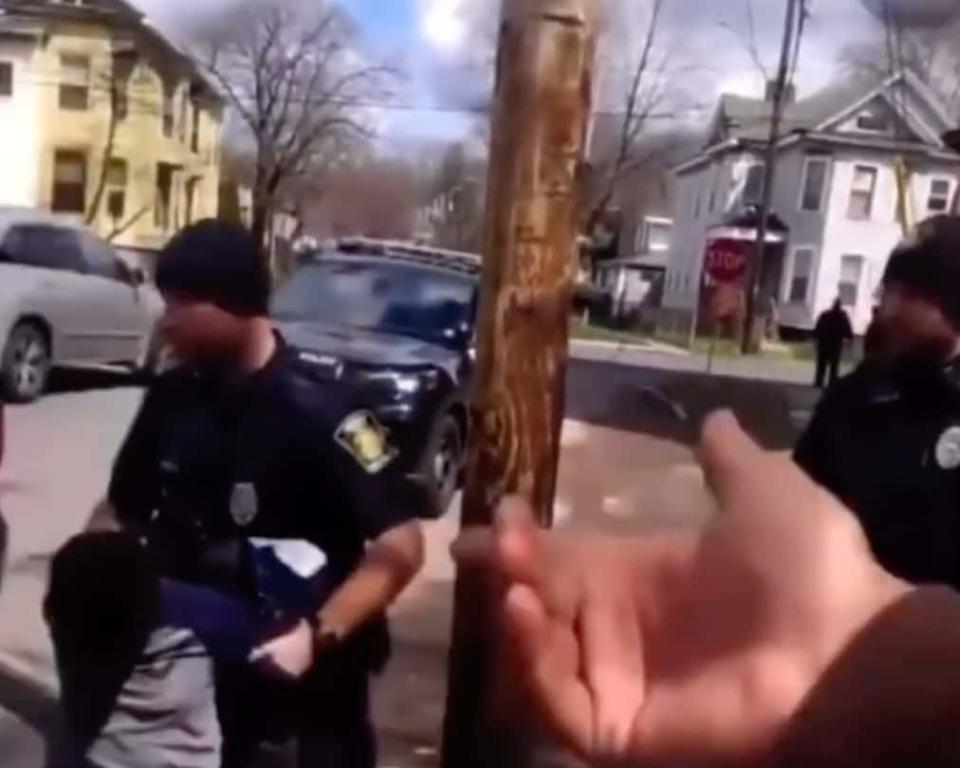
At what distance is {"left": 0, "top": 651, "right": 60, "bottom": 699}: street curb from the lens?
533 cm

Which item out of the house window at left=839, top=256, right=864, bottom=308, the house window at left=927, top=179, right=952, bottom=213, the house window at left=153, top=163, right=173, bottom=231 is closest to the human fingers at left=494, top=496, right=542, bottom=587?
the house window at left=153, top=163, right=173, bottom=231

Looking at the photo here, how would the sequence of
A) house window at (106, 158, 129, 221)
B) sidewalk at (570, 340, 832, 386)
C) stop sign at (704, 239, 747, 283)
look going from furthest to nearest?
sidewalk at (570, 340, 832, 386) → stop sign at (704, 239, 747, 283) → house window at (106, 158, 129, 221)

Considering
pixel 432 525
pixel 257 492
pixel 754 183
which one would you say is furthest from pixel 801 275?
pixel 257 492

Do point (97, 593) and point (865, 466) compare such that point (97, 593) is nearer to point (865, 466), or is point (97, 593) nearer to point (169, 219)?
point (865, 466)

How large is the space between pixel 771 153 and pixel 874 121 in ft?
11.9

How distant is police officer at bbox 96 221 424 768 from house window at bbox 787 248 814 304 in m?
23.7

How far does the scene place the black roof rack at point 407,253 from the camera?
29.7ft

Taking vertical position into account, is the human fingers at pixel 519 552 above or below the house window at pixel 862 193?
above

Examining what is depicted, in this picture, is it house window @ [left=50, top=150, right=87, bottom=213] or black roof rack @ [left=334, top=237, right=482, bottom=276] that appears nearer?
black roof rack @ [left=334, top=237, right=482, bottom=276]

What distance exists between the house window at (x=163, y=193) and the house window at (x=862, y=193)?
57.0 feet

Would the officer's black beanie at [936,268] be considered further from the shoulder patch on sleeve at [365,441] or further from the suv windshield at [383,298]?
the suv windshield at [383,298]

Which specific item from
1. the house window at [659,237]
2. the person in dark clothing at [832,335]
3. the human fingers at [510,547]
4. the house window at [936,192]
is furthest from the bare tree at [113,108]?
the human fingers at [510,547]

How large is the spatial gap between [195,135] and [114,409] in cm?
261

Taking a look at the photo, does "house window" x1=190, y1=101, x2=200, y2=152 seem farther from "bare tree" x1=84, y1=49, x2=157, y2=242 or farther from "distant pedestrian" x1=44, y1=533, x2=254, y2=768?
"distant pedestrian" x1=44, y1=533, x2=254, y2=768
